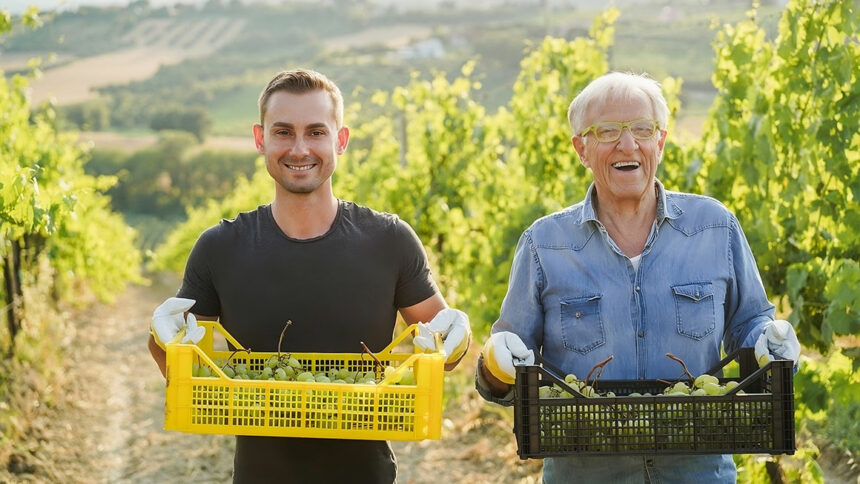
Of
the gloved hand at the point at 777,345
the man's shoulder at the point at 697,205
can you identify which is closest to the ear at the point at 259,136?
the man's shoulder at the point at 697,205

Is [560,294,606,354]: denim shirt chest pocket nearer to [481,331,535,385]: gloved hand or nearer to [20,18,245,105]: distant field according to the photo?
[481,331,535,385]: gloved hand

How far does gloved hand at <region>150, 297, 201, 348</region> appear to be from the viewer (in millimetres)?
2443

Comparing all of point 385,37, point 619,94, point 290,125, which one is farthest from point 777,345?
point 385,37

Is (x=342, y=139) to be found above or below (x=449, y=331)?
above

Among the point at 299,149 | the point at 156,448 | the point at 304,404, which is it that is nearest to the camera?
the point at 304,404

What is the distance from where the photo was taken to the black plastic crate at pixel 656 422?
218 cm

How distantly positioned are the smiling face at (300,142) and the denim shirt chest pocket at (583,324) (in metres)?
0.76

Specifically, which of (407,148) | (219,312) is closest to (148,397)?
(407,148)

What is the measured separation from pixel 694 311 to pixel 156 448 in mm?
6018

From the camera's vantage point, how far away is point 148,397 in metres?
9.88

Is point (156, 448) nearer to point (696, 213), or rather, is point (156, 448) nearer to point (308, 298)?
point (308, 298)

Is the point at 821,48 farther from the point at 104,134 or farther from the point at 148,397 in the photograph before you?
the point at 104,134

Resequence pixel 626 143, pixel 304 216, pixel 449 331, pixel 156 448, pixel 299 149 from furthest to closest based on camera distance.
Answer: pixel 156 448, pixel 304 216, pixel 299 149, pixel 449 331, pixel 626 143

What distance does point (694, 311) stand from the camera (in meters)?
2.46
